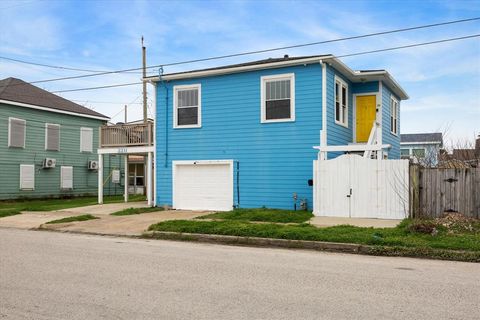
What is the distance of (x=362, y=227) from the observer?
1246 centimetres

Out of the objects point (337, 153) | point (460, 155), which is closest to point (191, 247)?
point (337, 153)

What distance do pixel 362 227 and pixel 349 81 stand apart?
29.4ft

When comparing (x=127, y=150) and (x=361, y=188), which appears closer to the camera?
(x=361, y=188)

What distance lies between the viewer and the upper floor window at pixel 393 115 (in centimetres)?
2225

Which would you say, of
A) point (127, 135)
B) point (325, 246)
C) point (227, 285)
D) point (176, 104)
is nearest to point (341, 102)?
point (176, 104)

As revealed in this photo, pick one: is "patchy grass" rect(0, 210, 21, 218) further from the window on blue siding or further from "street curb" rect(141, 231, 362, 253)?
"street curb" rect(141, 231, 362, 253)

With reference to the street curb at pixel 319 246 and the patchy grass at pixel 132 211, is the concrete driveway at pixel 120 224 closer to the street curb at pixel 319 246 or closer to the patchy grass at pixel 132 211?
the street curb at pixel 319 246

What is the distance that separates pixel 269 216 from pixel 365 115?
25.4 ft

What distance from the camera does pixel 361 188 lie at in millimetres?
15023

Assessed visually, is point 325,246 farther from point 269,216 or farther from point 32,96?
point 32,96

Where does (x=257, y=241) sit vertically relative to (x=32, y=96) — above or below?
below

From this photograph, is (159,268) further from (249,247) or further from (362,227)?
(362,227)

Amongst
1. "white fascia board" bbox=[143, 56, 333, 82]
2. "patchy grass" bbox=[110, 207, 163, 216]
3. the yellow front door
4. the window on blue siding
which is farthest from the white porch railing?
"patchy grass" bbox=[110, 207, 163, 216]

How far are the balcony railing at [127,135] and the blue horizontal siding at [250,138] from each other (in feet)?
4.56
